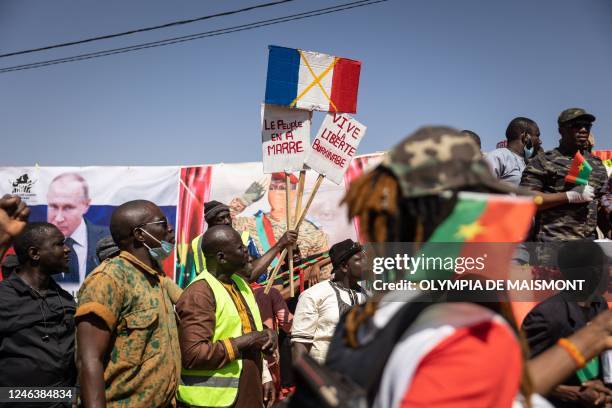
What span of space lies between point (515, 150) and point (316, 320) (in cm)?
248

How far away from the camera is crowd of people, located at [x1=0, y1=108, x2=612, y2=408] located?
129cm

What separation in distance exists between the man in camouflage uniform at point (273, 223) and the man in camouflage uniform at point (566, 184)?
147 inches

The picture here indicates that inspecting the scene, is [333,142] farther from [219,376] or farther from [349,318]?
[349,318]

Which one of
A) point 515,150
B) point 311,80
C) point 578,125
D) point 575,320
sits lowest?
point 575,320

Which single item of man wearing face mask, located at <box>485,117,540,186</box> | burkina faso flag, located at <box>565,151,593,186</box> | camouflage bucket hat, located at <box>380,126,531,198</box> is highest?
man wearing face mask, located at <box>485,117,540,186</box>

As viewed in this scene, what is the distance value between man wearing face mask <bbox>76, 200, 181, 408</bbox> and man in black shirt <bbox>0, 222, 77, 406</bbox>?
682mm

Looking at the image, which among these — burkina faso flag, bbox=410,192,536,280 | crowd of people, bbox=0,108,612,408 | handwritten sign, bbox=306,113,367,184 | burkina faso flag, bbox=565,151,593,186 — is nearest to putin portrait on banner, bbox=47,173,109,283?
crowd of people, bbox=0,108,612,408

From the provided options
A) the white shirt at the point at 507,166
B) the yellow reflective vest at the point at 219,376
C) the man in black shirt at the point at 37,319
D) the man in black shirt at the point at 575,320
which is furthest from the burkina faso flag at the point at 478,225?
the white shirt at the point at 507,166

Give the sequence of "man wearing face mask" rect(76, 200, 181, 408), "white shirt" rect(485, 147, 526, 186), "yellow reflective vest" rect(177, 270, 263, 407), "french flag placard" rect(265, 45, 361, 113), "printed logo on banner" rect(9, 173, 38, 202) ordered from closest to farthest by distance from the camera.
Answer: "man wearing face mask" rect(76, 200, 181, 408)
"yellow reflective vest" rect(177, 270, 263, 407)
"white shirt" rect(485, 147, 526, 186)
"french flag placard" rect(265, 45, 361, 113)
"printed logo on banner" rect(9, 173, 38, 202)

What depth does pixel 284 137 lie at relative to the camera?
582 cm

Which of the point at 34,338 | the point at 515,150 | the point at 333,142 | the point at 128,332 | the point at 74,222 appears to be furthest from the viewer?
the point at 74,222

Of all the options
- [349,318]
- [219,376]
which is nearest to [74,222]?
[219,376]

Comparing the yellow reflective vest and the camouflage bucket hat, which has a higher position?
the camouflage bucket hat

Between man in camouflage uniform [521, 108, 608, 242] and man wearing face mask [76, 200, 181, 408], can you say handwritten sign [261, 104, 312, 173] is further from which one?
man wearing face mask [76, 200, 181, 408]
